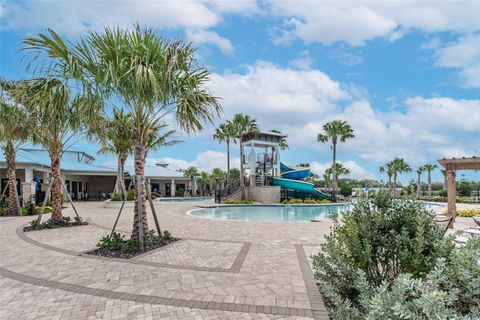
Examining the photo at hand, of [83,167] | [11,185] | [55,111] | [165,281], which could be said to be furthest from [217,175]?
[165,281]

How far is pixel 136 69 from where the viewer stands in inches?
261

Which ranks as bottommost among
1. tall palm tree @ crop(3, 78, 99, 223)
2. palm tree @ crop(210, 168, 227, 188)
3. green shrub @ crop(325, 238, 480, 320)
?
green shrub @ crop(325, 238, 480, 320)

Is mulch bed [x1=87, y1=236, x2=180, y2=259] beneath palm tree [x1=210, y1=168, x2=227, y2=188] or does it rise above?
beneath

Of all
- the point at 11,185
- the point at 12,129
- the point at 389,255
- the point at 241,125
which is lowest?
the point at 389,255

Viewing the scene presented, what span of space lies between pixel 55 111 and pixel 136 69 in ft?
13.1

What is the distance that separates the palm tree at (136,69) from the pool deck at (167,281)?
1832 millimetres

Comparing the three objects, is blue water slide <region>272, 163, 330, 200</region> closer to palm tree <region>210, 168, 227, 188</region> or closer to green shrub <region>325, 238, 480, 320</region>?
palm tree <region>210, 168, 227, 188</region>

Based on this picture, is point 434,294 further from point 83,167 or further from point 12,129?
point 83,167

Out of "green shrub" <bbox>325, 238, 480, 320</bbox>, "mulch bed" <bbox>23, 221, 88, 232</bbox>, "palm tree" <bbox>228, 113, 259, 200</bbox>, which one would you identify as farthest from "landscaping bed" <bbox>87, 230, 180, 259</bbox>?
"palm tree" <bbox>228, 113, 259, 200</bbox>

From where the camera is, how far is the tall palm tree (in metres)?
8.01

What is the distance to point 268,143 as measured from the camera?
3028 cm

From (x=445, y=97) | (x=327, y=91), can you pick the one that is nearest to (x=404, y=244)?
(x=327, y=91)

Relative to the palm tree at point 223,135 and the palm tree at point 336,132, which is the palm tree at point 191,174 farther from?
the palm tree at point 336,132

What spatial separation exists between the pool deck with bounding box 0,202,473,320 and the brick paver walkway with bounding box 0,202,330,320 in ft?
0.05
